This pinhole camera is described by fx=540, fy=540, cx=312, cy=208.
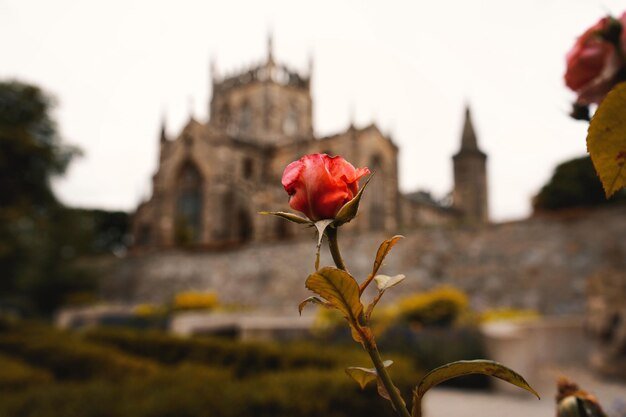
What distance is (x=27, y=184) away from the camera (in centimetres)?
1633

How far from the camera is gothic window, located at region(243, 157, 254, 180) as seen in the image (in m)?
33.7

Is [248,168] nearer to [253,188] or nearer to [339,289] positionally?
[253,188]

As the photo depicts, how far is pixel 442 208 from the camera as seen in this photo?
109 feet

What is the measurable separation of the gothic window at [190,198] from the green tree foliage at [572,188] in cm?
1890

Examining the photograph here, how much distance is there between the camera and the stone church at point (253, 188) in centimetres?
2864

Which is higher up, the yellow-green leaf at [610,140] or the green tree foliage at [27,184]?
the green tree foliage at [27,184]

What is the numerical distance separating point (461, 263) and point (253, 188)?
15136mm

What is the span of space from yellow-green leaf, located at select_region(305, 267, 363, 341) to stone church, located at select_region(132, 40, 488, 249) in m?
24.5

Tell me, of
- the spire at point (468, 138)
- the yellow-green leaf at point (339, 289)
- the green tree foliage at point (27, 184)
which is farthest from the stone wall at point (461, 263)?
the spire at point (468, 138)

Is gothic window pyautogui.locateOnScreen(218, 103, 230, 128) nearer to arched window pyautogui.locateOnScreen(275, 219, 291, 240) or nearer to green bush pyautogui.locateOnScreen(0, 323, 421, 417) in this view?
arched window pyautogui.locateOnScreen(275, 219, 291, 240)

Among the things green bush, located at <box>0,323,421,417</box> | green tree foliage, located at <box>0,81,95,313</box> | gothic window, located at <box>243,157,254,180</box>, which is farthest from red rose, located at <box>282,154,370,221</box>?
gothic window, located at <box>243,157,254,180</box>

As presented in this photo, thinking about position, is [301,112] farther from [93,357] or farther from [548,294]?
[93,357]

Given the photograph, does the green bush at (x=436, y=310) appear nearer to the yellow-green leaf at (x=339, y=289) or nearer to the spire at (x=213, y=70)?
the yellow-green leaf at (x=339, y=289)

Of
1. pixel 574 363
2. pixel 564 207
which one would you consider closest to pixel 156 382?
pixel 574 363
